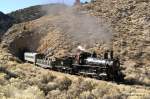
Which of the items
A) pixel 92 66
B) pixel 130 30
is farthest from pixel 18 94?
pixel 130 30

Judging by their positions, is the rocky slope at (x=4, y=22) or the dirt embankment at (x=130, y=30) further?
the rocky slope at (x=4, y=22)

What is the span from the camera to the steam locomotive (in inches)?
1677

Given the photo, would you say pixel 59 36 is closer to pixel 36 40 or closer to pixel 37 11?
pixel 36 40

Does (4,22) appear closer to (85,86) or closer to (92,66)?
(92,66)

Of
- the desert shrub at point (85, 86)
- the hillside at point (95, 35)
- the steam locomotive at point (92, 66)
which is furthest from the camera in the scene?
the hillside at point (95, 35)

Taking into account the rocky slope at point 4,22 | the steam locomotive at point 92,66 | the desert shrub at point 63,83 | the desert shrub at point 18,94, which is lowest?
the rocky slope at point 4,22

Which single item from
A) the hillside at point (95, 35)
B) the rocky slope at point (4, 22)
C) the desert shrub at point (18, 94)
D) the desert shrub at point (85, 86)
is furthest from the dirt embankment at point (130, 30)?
the rocky slope at point (4, 22)

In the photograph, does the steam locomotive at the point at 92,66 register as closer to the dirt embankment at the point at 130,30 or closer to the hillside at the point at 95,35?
the hillside at the point at 95,35

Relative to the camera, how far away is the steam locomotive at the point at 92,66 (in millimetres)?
42594

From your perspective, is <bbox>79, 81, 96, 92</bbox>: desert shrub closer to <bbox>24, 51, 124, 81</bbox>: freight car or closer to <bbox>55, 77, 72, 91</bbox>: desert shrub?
<bbox>55, 77, 72, 91</bbox>: desert shrub

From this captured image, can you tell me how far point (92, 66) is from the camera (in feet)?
144

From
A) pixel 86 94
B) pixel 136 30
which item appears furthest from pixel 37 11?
pixel 86 94

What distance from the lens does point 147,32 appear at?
66688 millimetres

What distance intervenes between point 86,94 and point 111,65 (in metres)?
15.3
